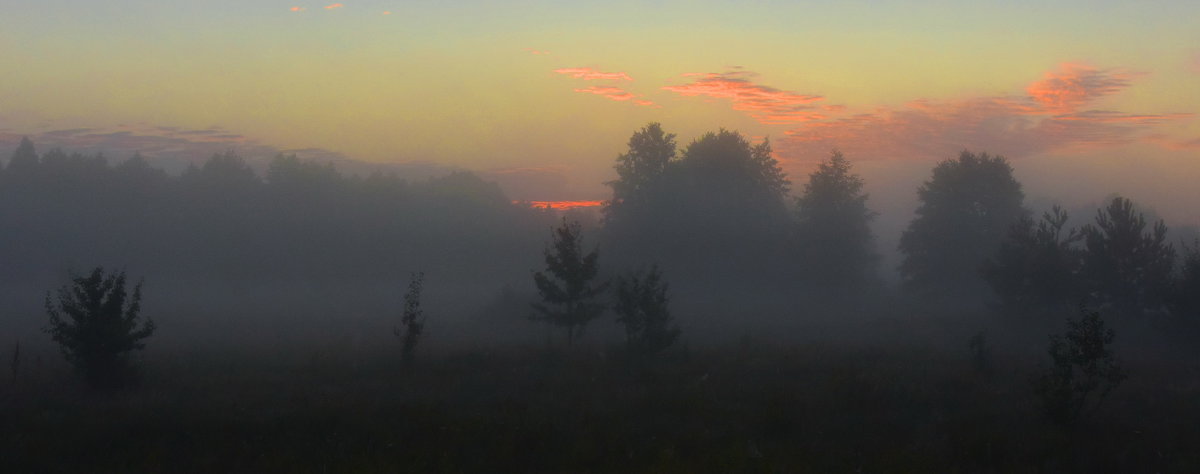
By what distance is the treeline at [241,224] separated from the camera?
60.6m

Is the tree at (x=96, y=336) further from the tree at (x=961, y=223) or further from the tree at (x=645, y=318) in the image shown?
the tree at (x=961, y=223)

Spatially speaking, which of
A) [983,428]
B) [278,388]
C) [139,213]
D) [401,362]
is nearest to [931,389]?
[983,428]

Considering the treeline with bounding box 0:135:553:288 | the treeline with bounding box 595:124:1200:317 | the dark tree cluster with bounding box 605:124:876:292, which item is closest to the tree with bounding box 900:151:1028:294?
the treeline with bounding box 595:124:1200:317

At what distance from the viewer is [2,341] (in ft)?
93.9

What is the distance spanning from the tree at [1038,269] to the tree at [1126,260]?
3.16ft

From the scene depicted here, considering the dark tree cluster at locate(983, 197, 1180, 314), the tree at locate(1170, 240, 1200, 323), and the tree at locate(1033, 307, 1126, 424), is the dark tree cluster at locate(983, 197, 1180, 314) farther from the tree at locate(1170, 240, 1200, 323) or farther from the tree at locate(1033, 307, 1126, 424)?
the tree at locate(1033, 307, 1126, 424)

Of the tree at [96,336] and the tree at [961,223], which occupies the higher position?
the tree at [961,223]

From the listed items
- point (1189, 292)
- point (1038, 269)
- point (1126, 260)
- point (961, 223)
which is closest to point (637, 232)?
point (961, 223)

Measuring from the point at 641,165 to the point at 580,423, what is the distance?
43.1 meters

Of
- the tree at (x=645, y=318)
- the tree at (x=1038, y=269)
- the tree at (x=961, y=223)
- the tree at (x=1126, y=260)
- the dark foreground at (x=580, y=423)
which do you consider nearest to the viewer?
the dark foreground at (x=580, y=423)

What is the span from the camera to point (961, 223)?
51031 mm

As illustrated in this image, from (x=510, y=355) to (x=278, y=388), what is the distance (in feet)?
23.6

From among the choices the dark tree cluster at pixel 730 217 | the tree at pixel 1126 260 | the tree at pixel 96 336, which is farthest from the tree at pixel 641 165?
the tree at pixel 96 336

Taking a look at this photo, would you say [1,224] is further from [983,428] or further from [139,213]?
[983,428]
